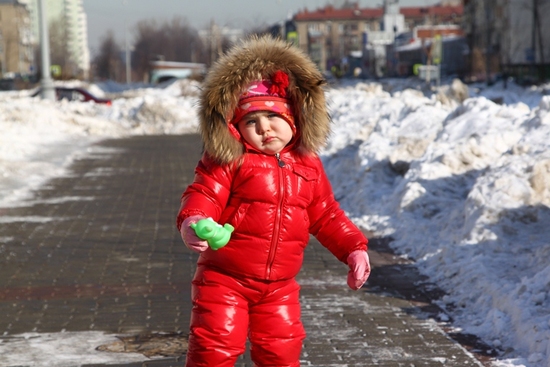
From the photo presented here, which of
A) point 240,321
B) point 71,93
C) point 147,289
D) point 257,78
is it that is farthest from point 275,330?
point 71,93

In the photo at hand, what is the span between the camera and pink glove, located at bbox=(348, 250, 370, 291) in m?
3.74

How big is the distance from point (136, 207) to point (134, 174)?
4347 mm

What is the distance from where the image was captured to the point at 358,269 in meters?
3.74

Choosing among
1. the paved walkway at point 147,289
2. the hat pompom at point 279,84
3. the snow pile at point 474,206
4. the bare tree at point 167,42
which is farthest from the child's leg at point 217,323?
the bare tree at point 167,42

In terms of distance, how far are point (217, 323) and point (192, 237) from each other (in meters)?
0.42

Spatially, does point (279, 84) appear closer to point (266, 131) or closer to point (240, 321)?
point (266, 131)

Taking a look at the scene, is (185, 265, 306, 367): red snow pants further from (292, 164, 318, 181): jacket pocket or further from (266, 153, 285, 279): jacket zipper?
(292, 164, 318, 181): jacket pocket

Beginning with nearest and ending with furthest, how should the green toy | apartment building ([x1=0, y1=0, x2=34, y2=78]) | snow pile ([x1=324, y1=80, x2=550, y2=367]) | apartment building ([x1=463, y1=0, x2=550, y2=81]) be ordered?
1. the green toy
2. snow pile ([x1=324, y1=80, x2=550, y2=367])
3. apartment building ([x1=463, y1=0, x2=550, y2=81])
4. apartment building ([x1=0, y1=0, x2=34, y2=78])

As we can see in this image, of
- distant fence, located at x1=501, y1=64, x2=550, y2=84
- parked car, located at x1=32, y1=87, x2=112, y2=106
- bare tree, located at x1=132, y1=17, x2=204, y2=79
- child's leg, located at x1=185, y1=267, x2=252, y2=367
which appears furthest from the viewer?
bare tree, located at x1=132, y1=17, x2=204, y2=79

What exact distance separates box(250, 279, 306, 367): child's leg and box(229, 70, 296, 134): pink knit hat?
727 mm

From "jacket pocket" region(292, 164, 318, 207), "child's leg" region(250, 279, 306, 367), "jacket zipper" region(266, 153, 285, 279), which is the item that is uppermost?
"jacket pocket" region(292, 164, 318, 207)

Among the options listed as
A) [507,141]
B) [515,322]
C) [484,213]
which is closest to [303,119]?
[515,322]

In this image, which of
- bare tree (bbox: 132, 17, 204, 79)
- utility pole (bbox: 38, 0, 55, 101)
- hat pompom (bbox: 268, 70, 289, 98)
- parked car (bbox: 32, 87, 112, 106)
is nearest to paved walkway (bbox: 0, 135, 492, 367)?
hat pompom (bbox: 268, 70, 289, 98)

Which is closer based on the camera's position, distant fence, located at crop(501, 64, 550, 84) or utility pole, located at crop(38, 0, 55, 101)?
utility pole, located at crop(38, 0, 55, 101)
